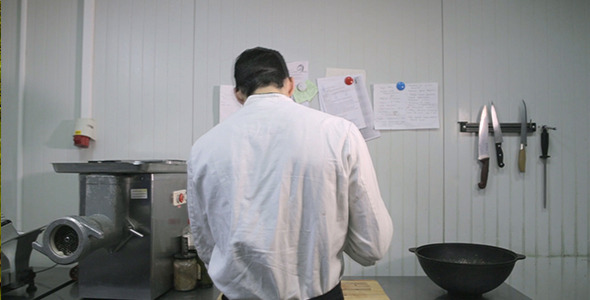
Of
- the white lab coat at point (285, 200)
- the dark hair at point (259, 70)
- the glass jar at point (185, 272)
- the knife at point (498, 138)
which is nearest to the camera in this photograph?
the white lab coat at point (285, 200)

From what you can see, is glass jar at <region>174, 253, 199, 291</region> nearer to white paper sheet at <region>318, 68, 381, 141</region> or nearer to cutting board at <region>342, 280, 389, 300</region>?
cutting board at <region>342, 280, 389, 300</region>

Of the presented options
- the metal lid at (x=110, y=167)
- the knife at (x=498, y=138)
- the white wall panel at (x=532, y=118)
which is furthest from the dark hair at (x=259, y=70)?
the knife at (x=498, y=138)

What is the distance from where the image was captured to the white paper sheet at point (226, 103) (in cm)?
178

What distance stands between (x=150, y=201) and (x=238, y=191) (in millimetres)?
518

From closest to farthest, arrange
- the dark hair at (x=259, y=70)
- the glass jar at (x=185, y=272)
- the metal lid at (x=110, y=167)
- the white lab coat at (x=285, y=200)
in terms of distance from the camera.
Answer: the white lab coat at (x=285, y=200) < the dark hair at (x=259, y=70) < the metal lid at (x=110, y=167) < the glass jar at (x=185, y=272)

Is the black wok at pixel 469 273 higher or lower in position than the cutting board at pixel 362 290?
higher

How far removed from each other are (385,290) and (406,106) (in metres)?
0.79

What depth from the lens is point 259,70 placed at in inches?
42.5

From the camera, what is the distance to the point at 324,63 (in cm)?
178

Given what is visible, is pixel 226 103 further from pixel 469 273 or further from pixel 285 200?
pixel 469 273

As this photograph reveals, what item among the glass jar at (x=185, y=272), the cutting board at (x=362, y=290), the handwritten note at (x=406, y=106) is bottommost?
the cutting board at (x=362, y=290)

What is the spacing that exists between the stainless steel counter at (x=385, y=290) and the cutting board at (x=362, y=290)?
0.04 metres

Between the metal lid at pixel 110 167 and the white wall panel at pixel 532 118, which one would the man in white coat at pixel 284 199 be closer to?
the metal lid at pixel 110 167

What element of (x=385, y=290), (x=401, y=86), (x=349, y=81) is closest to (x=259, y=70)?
(x=349, y=81)
